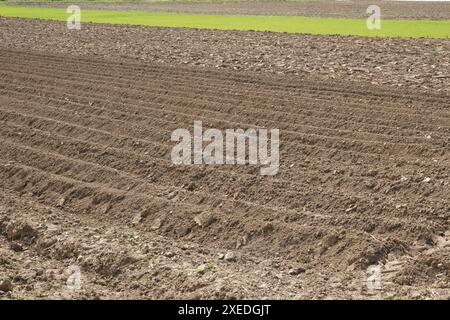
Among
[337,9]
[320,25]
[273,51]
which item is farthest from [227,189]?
[337,9]

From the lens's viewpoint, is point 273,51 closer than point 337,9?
Yes

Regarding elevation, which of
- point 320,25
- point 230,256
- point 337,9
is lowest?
point 230,256

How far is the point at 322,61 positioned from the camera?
59.2 feet

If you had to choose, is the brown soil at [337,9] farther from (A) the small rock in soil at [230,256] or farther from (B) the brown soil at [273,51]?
(A) the small rock in soil at [230,256]

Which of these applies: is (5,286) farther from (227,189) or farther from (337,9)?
(337,9)

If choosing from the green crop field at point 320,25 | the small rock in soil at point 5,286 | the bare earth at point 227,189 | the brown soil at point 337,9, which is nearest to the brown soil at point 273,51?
the bare earth at point 227,189

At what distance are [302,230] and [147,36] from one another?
1896cm

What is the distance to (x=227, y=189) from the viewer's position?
31.0 ft

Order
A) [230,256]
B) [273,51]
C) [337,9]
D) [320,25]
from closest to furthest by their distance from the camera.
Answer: [230,256]
[273,51]
[320,25]
[337,9]

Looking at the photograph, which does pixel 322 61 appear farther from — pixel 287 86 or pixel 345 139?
pixel 345 139

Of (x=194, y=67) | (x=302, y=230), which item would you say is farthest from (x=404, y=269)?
(x=194, y=67)

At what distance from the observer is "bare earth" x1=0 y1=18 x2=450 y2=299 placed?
7.16 meters

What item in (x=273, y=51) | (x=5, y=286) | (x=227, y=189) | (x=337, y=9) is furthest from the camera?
(x=337, y=9)

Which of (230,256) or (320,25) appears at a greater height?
(320,25)
